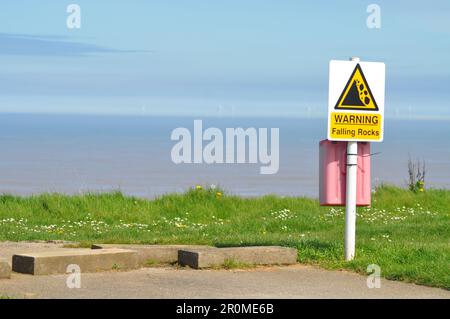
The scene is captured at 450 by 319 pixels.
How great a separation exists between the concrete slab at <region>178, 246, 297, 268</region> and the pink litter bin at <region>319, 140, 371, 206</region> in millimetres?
729

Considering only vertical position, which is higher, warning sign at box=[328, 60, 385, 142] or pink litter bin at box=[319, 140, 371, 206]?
warning sign at box=[328, 60, 385, 142]

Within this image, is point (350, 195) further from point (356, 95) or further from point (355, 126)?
point (356, 95)

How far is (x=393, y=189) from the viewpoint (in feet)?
80.6

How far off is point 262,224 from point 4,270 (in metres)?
8.01

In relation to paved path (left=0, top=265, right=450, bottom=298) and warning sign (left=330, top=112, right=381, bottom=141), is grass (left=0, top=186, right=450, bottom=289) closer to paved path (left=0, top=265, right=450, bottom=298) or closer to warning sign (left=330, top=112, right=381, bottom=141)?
paved path (left=0, top=265, right=450, bottom=298)

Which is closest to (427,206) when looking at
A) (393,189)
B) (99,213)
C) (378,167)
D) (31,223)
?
(393,189)

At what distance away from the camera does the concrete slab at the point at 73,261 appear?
11.7 m

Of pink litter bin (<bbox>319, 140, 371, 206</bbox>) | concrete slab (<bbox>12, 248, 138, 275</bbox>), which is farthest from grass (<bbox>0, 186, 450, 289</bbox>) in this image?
concrete slab (<bbox>12, 248, 138, 275</bbox>)

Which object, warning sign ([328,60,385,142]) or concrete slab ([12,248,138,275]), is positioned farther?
warning sign ([328,60,385,142])

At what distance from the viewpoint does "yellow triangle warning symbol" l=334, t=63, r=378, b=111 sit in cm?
1251

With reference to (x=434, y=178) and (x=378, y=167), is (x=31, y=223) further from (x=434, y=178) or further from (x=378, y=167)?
(x=378, y=167)

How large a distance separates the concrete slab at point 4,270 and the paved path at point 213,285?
71 millimetres

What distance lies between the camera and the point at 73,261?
1184 cm

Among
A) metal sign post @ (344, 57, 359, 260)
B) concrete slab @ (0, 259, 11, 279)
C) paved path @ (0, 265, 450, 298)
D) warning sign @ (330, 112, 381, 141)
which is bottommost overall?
paved path @ (0, 265, 450, 298)
